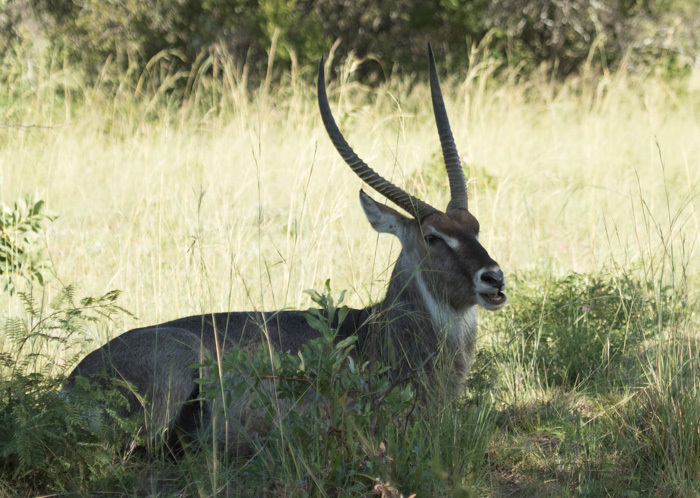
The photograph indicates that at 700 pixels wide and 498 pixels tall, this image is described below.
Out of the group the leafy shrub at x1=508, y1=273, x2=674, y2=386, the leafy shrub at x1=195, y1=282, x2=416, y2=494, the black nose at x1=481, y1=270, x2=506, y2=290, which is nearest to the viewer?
the leafy shrub at x1=195, y1=282, x2=416, y2=494

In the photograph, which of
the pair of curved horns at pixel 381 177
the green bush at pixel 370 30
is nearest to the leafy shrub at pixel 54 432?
the pair of curved horns at pixel 381 177

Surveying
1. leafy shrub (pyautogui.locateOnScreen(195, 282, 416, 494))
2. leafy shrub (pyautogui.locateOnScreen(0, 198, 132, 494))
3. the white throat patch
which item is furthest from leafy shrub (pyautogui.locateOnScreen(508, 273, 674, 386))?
leafy shrub (pyautogui.locateOnScreen(0, 198, 132, 494))

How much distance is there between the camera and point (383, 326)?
13.4 feet

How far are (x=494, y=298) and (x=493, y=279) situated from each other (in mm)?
98

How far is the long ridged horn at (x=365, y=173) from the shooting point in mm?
3975

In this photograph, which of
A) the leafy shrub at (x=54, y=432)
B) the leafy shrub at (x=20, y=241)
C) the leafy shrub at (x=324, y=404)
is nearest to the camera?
the leafy shrub at (x=324, y=404)

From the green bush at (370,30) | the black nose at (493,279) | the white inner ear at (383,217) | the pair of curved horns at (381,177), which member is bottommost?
the black nose at (493,279)

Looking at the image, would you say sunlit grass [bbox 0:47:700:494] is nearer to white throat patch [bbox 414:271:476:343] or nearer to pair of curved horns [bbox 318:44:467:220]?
white throat patch [bbox 414:271:476:343]

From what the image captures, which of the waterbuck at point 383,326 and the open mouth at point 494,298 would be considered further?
the open mouth at point 494,298

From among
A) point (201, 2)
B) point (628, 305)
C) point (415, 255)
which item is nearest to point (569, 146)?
point (628, 305)

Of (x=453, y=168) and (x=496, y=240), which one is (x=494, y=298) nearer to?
(x=453, y=168)

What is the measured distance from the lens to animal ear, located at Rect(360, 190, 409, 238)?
4.12m

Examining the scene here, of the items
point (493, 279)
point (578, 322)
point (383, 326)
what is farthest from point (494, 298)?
point (578, 322)

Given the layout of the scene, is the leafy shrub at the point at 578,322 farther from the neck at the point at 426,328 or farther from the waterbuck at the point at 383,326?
the waterbuck at the point at 383,326
